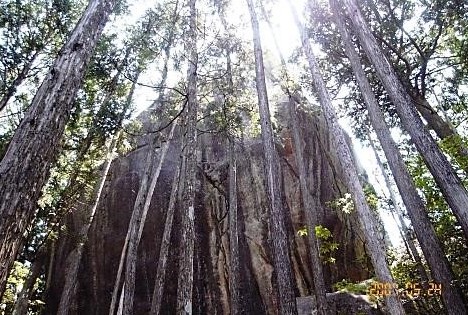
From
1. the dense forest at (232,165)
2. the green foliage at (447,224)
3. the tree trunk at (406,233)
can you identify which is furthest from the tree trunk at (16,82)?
the tree trunk at (406,233)

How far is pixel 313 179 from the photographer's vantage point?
16.8 meters

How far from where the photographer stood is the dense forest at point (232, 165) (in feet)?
21.3

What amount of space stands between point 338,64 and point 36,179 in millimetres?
11565

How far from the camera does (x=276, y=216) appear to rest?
8.24 metres

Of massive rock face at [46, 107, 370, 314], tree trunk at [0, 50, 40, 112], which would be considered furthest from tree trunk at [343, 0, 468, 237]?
tree trunk at [0, 50, 40, 112]

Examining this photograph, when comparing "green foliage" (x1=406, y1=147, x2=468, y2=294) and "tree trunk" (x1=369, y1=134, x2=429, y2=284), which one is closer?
"green foliage" (x1=406, y1=147, x2=468, y2=294)

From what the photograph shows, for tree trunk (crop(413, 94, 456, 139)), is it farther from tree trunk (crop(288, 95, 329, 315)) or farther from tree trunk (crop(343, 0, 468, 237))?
tree trunk (crop(343, 0, 468, 237))

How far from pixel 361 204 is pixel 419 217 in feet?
3.63

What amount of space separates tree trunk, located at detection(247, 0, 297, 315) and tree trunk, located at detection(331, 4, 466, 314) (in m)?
2.62

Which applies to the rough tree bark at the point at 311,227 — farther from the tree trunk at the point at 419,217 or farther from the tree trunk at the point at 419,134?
the tree trunk at the point at 419,134

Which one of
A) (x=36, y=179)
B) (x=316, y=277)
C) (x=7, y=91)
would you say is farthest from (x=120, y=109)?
(x=36, y=179)

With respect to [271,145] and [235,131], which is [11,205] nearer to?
[271,145]

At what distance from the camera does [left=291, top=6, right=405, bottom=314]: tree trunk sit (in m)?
6.63

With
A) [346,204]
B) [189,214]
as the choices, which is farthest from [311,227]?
[189,214]
